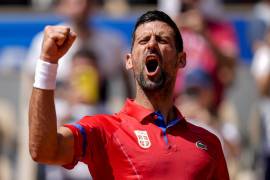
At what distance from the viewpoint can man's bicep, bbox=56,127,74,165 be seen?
5059mm

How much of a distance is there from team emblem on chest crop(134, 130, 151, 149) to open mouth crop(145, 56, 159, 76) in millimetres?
313

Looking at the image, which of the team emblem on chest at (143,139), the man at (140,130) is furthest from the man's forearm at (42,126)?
the team emblem on chest at (143,139)

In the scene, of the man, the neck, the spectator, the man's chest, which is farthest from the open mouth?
the spectator

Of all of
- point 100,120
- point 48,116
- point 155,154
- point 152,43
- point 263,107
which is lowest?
point 263,107

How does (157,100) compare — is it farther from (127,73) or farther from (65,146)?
(127,73)

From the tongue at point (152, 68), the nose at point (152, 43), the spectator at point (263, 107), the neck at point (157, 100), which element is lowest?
the spectator at point (263, 107)

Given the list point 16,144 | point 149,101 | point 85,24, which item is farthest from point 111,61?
point 149,101

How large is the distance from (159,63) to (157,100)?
0.25m

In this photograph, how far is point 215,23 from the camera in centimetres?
984

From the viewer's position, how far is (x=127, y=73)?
9812 millimetres

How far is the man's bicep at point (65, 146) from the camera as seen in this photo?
5059mm

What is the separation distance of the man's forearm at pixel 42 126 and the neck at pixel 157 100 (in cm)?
67

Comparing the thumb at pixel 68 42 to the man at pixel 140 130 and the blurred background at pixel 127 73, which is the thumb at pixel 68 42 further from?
the blurred background at pixel 127 73

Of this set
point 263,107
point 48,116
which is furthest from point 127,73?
point 48,116
